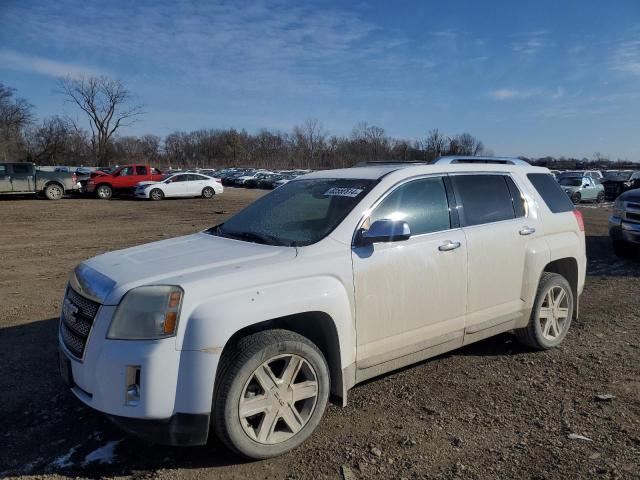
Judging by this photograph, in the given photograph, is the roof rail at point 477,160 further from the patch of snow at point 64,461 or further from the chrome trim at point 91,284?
the patch of snow at point 64,461

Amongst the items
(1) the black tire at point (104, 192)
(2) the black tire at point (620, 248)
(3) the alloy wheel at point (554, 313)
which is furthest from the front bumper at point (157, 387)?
(1) the black tire at point (104, 192)

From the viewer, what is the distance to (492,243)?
4.20 m

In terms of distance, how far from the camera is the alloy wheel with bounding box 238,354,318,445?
300cm

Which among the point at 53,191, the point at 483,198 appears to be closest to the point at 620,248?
the point at 483,198

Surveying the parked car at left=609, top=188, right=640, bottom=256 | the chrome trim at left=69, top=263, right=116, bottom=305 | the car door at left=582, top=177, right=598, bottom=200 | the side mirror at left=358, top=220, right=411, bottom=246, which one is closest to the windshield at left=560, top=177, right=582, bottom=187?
the car door at left=582, top=177, right=598, bottom=200

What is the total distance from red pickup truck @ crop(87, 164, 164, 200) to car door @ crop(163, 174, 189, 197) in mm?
1434

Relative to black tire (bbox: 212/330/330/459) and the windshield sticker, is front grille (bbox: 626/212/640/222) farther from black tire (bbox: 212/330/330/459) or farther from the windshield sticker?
black tire (bbox: 212/330/330/459)

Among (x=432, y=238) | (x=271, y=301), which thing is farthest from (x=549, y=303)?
(x=271, y=301)

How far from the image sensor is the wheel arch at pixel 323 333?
325 cm

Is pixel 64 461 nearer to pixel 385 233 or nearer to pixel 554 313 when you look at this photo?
pixel 385 233

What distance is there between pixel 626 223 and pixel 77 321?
9.66 meters

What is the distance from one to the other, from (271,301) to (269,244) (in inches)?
25.5

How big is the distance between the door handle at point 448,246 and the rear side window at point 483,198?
273mm

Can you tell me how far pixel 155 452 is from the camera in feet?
10.5
